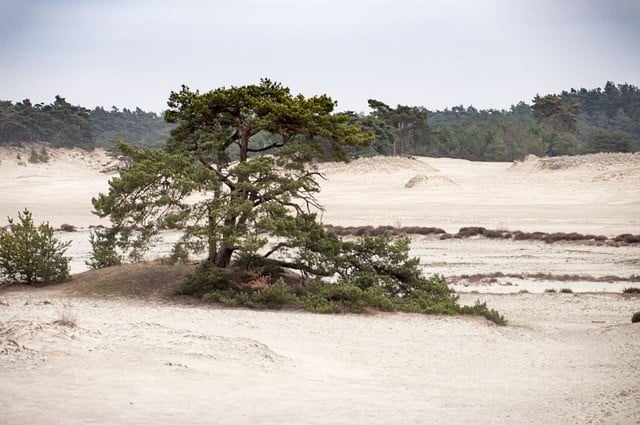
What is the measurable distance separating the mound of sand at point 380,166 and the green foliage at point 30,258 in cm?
5298

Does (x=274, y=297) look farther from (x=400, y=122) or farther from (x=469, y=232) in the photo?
(x=400, y=122)

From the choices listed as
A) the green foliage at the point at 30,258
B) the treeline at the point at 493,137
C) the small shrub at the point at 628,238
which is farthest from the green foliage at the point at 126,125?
the green foliage at the point at 30,258

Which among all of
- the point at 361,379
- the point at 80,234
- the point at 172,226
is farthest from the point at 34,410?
the point at 80,234

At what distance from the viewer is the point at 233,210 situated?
68.1 feet

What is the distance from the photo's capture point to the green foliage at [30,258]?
2312cm

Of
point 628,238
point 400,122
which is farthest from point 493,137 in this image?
point 628,238

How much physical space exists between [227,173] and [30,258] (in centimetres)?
613

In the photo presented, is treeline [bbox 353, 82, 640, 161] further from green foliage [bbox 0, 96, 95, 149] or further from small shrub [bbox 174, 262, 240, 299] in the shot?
small shrub [bbox 174, 262, 240, 299]

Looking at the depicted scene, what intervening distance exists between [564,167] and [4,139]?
215ft

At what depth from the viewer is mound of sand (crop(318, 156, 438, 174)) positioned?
76438 millimetres

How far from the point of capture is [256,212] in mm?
21047

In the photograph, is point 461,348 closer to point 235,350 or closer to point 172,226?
point 235,350

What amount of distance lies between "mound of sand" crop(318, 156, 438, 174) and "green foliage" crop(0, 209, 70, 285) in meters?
53.0

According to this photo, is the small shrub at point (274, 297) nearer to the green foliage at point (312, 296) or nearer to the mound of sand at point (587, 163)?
the green foliage at point (312, 296)
